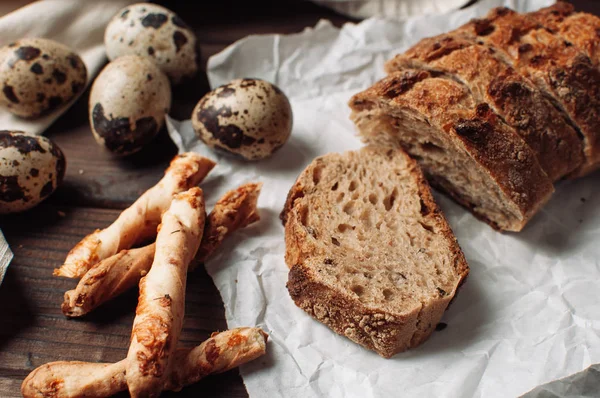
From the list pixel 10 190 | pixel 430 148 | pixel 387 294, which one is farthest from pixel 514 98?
pixel 10 190

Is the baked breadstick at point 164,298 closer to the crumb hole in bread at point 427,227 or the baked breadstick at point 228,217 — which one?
the baked breadstick at point 228,217

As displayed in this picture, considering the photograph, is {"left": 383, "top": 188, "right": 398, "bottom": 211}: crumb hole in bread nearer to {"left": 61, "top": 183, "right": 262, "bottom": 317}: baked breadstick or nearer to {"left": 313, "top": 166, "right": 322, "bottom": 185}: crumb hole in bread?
{"left": 313, "top": 166, "right": 322, "bottom": 185}: crumb hole in bread

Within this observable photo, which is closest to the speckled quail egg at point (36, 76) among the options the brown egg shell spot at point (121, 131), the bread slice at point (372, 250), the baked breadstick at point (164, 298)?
the brown egg shell spot at point (121, 131)

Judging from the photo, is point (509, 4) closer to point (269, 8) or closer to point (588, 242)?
point (269, 8)

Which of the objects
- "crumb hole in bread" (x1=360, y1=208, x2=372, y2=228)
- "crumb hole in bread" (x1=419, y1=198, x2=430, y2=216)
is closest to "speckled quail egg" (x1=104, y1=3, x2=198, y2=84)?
"crumb hole in bread" (x1=360, y1=208, x2=372, y2=228)

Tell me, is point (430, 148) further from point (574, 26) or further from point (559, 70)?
point (574, 26)

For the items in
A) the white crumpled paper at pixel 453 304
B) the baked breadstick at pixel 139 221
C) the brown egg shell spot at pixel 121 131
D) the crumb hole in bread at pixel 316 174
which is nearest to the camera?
the white crumpled paper at pixel 453 304
